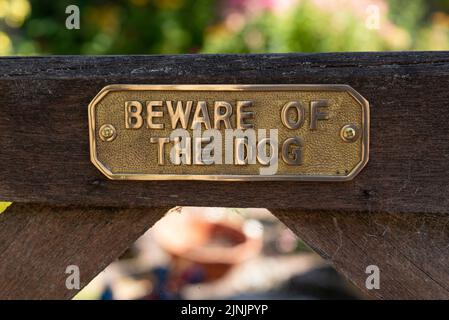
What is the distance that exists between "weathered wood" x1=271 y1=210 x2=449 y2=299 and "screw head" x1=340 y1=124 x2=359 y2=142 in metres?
0.15

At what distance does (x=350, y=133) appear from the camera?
107 cm

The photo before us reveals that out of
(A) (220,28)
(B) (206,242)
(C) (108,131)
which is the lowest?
(B) (206,242)

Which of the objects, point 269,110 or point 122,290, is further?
point 122,290

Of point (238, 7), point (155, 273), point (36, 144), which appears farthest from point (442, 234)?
point (238, 7)

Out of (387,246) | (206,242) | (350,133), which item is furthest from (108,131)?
(206,242)

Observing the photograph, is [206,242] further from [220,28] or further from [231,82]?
[231,82]

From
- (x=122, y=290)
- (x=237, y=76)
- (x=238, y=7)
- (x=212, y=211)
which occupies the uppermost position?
(x=238, y=7)

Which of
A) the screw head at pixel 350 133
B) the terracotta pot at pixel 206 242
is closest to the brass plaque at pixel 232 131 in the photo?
the screw head at pixel 350 133

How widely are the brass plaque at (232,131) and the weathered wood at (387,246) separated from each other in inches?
3.9

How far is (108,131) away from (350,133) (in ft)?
1.46

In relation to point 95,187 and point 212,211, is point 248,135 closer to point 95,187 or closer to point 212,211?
point 95,187

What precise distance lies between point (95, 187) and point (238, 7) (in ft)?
11.5

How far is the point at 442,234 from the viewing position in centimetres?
111

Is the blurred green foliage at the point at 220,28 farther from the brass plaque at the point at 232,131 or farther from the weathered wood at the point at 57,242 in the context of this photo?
the brass plaque at the point at 232,131
